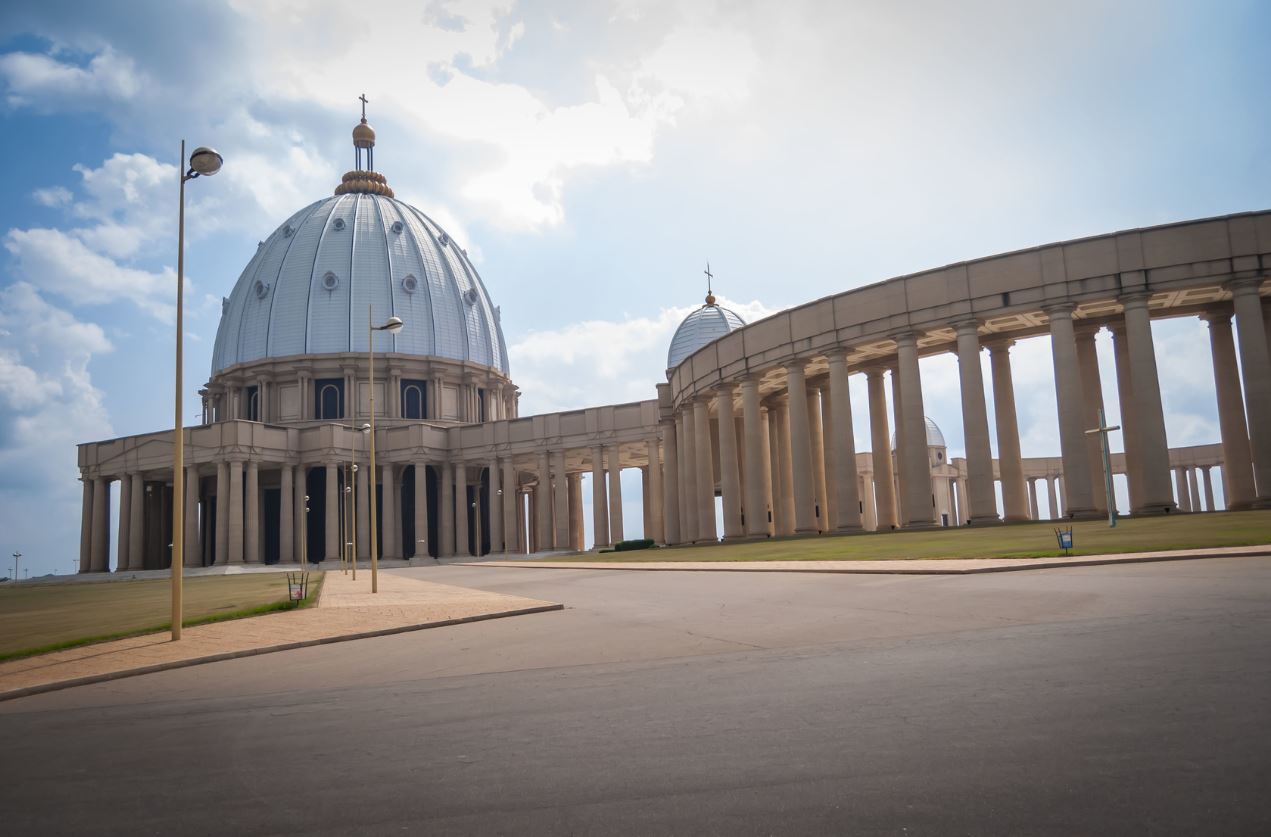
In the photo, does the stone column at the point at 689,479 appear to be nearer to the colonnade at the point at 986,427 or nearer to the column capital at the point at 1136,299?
the colonnade at the point at 986,427

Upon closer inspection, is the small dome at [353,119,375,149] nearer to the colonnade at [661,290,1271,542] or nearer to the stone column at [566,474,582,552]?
the stone column at [566,474,582,552]

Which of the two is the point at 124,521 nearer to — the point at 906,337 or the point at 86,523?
the point at 86,523

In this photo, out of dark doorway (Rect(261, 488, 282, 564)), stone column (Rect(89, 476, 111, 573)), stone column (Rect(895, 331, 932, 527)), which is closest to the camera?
stone column (Rect(895, 331, 932, 527))

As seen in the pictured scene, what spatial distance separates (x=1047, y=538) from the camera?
3016 cm

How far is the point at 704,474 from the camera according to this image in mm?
61344

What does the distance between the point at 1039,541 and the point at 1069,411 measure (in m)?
14.6

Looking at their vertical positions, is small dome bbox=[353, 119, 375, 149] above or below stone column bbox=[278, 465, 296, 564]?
A: above

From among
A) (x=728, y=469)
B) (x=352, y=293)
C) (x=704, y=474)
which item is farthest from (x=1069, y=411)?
(x=352, y=293)

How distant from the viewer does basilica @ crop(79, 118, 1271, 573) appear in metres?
41.7

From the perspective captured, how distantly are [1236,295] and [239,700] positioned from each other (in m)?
41.5

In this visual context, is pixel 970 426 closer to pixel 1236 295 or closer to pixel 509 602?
pixel 1236 295

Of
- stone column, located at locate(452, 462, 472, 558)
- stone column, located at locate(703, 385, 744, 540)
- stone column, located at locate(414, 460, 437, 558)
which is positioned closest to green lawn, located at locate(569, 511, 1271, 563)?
stone column, located at locate(703, 385, 744, 540)

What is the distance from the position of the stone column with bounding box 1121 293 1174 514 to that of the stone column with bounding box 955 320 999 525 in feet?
20.0

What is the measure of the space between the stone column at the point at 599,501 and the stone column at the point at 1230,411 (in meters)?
52.2
